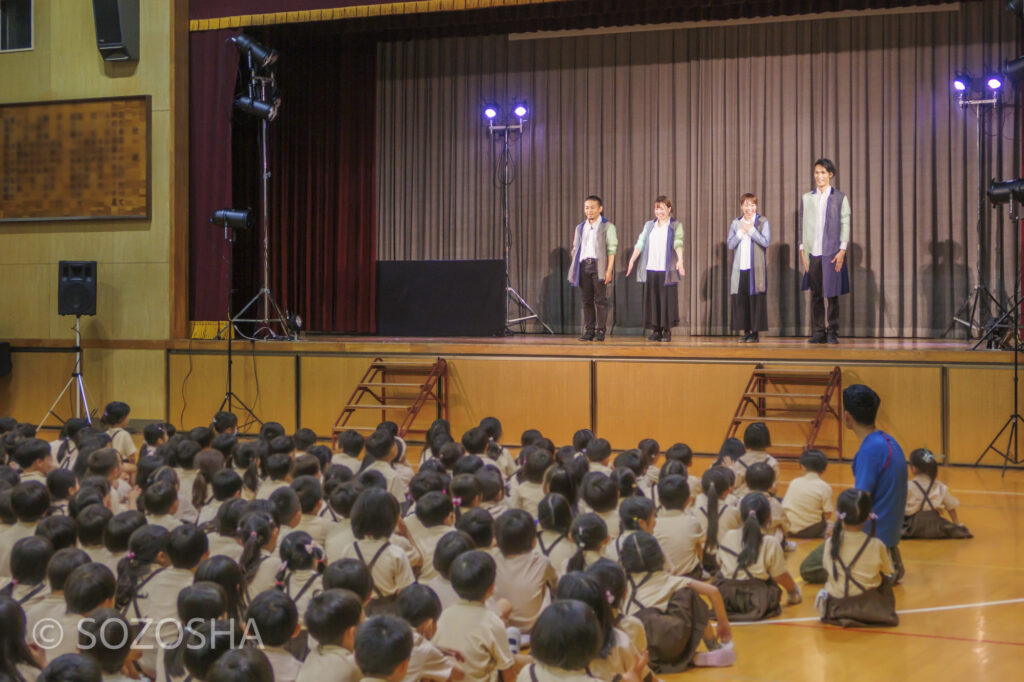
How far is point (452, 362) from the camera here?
11.0 m

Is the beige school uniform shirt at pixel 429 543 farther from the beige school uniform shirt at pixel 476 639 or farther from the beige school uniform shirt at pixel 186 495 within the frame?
the beige school uniform shirt at pixel 186 495

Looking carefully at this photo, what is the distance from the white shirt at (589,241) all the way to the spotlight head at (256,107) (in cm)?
407

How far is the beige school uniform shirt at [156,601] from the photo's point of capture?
3.96 metres

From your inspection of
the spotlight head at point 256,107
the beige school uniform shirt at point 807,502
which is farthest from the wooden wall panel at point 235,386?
the beige school uniform shirt at point 807,502

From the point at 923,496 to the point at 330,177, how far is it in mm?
9676

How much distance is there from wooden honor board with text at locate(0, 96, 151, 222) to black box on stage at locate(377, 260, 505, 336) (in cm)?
310

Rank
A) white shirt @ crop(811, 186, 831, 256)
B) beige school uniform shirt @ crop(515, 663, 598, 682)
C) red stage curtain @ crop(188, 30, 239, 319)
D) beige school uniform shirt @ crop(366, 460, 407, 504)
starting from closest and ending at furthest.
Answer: beige school uniform shirt @ crop(515, 663, 598, 682) → beige school uniform shirt @ crop(366, 460, 407, 504) → white shirt @ crop(811, 186, 831, 256) → red stage curtain @ crop(188, 30, 239, 319)

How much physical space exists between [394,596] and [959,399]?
23.0 ft

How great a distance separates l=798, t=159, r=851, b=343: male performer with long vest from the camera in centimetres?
1072

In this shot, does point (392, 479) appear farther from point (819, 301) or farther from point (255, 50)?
point (255, 50)

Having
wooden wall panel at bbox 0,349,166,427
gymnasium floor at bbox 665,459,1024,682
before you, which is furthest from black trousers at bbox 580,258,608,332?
wooden wall panel at bbox 0,349,166,427

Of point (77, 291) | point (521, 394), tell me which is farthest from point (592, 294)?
point (77, 291)

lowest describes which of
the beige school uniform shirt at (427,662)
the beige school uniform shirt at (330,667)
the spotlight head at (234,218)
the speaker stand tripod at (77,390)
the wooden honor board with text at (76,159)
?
the beige school uniform shirt at (427,662)

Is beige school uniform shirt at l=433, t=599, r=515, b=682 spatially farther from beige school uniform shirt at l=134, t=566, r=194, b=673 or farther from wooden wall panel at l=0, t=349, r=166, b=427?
wooden wall panel at l=0, t=349, r=166, b=427
